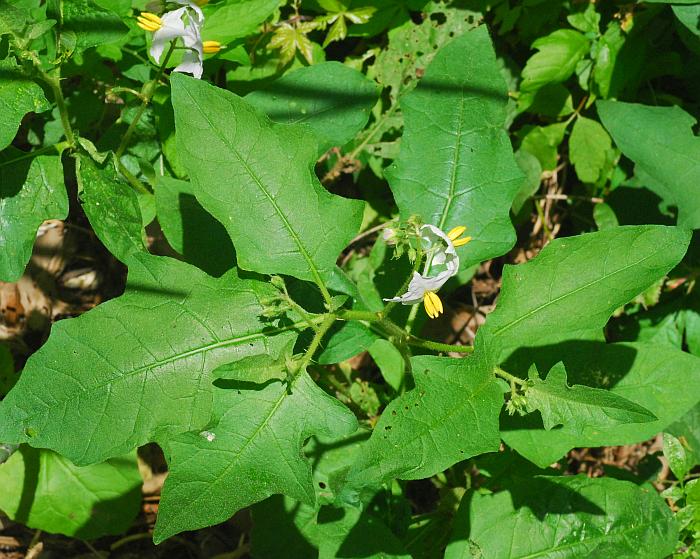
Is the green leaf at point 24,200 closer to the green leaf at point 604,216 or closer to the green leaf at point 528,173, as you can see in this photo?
the green leaf at point 528,173

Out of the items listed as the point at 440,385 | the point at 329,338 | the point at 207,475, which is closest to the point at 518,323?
the point at 440,385

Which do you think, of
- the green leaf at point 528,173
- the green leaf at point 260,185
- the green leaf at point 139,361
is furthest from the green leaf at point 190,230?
the green leaf at point 528,173

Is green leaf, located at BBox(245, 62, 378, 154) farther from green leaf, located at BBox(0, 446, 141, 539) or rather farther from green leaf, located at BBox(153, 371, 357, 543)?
green leaf, located at BBox(0, 446, 141, 539)

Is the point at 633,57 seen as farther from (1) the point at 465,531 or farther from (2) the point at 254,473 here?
(2) the point at 254,473

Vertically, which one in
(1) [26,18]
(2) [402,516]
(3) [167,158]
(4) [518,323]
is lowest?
(2) [402,516]

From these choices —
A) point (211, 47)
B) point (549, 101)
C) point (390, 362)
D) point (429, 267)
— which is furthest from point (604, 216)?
point (211, 47)

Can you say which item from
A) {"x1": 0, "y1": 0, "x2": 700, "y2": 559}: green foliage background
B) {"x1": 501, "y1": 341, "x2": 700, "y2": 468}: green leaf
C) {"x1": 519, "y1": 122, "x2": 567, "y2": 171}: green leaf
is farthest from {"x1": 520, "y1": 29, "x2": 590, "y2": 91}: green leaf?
{"x1": 501, "y1": 341, "x2": 700, "y2": 468}: green leaf
